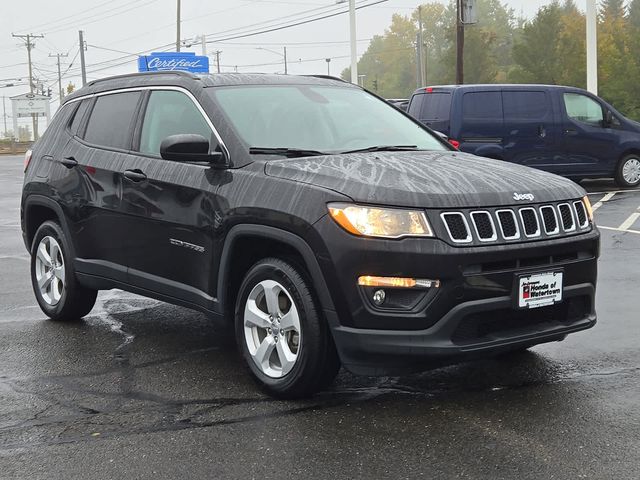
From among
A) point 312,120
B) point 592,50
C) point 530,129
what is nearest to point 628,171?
point 530,129

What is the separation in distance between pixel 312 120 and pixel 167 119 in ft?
3.16

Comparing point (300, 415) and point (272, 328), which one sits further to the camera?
point (272, 328)

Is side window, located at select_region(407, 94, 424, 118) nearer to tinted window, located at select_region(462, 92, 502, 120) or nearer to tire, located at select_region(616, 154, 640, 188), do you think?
tinted window, located at select_region(462, 92, 502, 120)

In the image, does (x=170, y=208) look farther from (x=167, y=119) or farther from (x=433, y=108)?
(x=433, y=108)

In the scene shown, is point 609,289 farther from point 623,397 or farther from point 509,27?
point 509,27

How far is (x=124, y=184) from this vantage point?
18.7 ft

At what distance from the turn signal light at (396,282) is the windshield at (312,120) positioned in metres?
1.22

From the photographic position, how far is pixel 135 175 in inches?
218

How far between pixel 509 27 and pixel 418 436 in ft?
443

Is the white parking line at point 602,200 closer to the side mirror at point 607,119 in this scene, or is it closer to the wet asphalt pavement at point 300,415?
the side mirror at point 607,119

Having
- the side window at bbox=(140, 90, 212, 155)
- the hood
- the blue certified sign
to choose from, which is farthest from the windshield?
the blue certified sign

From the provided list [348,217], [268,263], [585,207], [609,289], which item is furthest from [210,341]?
[609,289]

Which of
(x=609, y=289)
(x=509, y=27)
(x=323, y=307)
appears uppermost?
(x=509, y=27)

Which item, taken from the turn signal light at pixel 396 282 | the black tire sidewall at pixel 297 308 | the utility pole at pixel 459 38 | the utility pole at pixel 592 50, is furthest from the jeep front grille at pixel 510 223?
the utility pole at pixel 459 38
